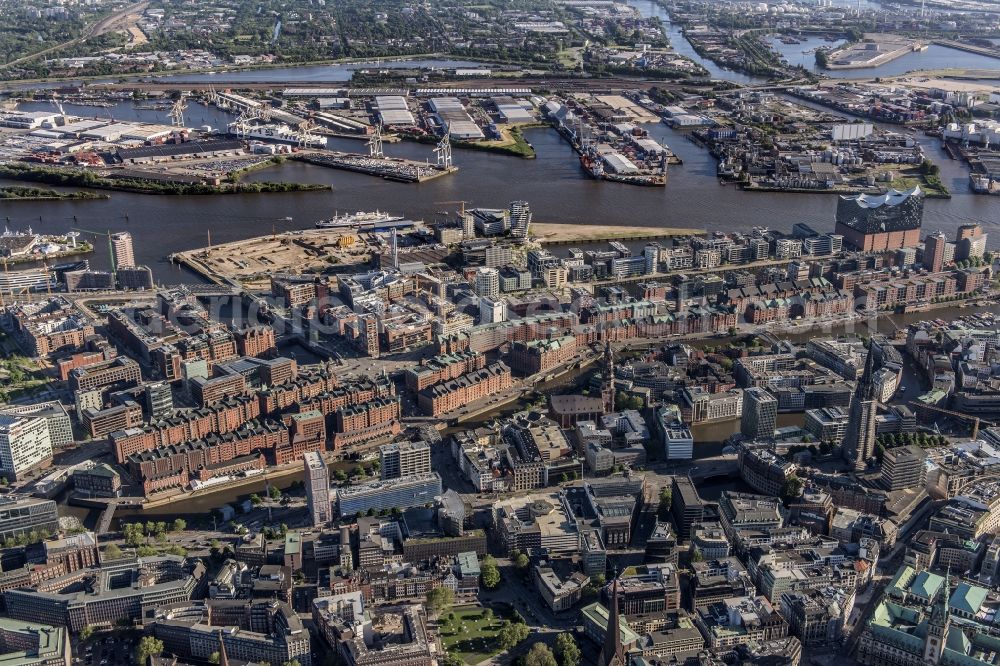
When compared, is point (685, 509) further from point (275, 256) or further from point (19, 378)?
point (275, 256)

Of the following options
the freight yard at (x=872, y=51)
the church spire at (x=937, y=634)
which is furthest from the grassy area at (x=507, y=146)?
the church spire at (x=937, y=634)

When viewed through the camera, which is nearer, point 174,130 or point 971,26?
point 174,130

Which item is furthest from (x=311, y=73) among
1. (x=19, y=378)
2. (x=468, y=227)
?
(x=19, y=378)

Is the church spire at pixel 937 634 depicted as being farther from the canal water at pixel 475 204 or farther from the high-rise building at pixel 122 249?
the high-rise building at pixel 122 249

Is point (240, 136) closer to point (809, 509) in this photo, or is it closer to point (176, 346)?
point (176, 346)

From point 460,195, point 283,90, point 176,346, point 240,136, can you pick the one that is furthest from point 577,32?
point 176,346
